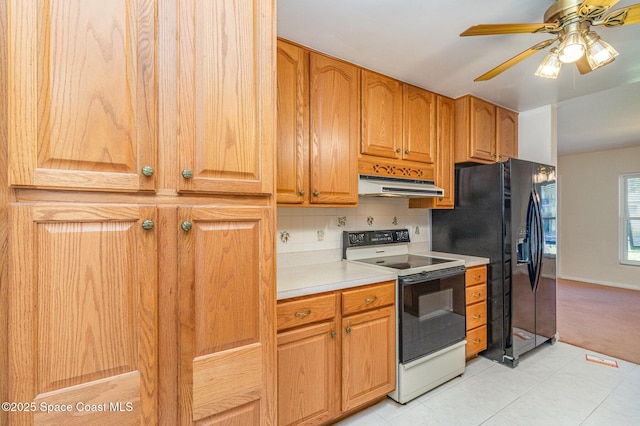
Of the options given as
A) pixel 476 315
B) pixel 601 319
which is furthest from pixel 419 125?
pixel 601 319

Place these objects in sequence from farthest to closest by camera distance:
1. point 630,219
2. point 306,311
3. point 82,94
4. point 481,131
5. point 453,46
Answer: point 630,219, point 481,131, point 453,46, point 306,311, point 82,94

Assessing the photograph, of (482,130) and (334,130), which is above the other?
(482,130)

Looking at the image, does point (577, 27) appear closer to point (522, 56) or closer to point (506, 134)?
point (522, 56)

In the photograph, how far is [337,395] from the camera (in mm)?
1687

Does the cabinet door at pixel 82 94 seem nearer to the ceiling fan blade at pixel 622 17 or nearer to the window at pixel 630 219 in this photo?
the ceiling fan blade at pixel 622 17

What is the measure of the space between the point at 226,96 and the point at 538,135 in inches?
128

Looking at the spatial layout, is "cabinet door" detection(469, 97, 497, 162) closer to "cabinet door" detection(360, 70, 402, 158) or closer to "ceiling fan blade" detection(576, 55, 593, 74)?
"cabinet door" detection(360, 70, 402, 158)

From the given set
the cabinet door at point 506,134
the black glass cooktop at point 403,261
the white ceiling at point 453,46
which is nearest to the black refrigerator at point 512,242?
the cabinet door at point 506,134

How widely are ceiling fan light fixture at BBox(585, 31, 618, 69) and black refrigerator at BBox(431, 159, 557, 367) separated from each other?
3.16 feet

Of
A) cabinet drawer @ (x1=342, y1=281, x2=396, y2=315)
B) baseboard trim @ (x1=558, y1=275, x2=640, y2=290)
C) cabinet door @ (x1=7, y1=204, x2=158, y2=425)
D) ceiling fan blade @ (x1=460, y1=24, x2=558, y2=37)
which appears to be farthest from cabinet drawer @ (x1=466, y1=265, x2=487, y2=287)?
baseboard trim @ (x1=558, y1=275, x2=640, y2=290)

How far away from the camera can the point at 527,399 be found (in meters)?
2.00

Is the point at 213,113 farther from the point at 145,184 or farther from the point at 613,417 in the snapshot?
the point at 613,417

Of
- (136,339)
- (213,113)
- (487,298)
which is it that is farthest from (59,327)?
(487,298)

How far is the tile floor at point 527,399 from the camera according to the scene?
181 cm
